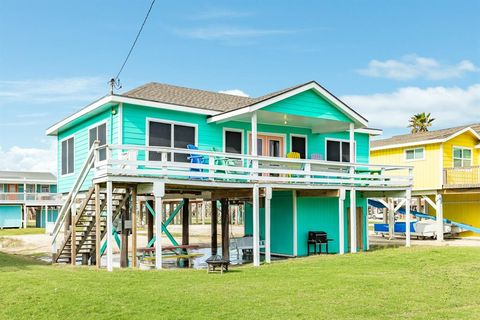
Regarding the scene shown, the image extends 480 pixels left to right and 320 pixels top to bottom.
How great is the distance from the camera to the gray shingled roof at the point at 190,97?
18875mm

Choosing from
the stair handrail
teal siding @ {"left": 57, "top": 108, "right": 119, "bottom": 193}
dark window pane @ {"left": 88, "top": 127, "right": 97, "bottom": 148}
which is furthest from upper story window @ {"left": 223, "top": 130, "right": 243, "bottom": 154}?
the stair handrail

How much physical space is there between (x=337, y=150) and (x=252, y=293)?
1394 centimetres

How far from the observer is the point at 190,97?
2036cm

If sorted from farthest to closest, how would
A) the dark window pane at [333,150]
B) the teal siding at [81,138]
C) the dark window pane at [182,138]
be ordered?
the dark window pane at [333,150], the dark window pane at [182,138], the teal siding at [81,138]

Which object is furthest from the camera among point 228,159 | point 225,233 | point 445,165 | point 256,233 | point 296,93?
point 445,165

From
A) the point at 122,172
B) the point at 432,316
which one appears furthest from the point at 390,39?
the point at 432,316

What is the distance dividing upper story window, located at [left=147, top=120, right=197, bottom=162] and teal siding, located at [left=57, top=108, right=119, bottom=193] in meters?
1.20

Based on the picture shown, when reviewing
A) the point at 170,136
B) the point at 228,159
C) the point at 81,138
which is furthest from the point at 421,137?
the point at 81,138

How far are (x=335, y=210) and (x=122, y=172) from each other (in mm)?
10288

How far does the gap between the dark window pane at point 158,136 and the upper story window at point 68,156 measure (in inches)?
183

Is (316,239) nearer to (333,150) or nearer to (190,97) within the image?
(333,150)

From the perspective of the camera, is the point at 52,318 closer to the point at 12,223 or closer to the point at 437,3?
the point at 437,3

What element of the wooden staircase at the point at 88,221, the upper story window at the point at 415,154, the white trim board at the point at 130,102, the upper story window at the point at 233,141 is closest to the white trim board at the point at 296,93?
the white trim board at the point at 130,102

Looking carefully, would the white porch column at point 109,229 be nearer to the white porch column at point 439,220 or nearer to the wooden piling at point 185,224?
the wooden piling at point 185,224
